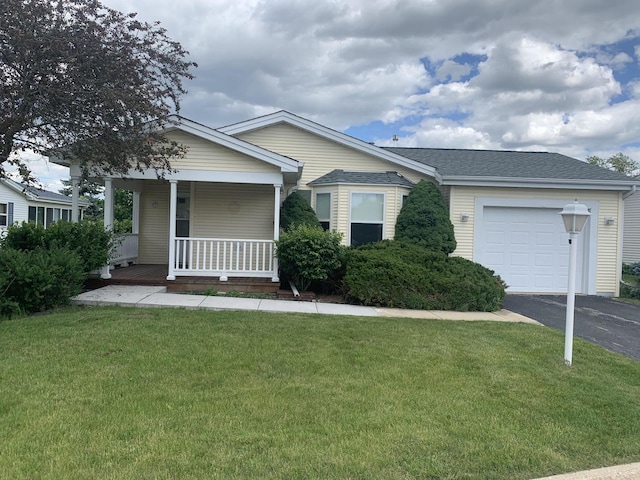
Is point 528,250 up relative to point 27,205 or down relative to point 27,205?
down

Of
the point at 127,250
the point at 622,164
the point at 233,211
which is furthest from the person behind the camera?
the point at 622,164

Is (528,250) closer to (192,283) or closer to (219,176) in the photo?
(219,176)

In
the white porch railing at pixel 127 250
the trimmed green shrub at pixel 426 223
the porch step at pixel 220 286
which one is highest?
the trimmed green shrub at pixel 426 223

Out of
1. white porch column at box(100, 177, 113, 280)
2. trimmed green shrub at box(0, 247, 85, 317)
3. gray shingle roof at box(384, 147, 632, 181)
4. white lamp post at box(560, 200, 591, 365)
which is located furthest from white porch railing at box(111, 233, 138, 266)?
white lamp post at box(560, 200, 591, 365)

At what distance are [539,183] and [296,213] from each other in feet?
22.2

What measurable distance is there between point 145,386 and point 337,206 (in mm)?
8515

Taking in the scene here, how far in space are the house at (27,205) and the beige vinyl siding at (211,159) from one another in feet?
45.8

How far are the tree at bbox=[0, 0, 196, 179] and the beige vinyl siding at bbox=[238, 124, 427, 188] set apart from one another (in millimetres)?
4626

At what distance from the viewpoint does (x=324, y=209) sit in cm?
1250

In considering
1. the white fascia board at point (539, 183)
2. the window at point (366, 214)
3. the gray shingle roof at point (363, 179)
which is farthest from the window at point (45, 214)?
the white fascia board at point (539, 183)

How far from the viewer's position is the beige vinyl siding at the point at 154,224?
13.5 meters

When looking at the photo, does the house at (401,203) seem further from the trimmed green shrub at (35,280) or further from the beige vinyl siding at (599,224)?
the trimmed green shrub at (35,280)

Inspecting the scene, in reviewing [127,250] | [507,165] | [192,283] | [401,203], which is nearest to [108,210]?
[127,250]

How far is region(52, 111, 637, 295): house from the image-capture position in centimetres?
1204
